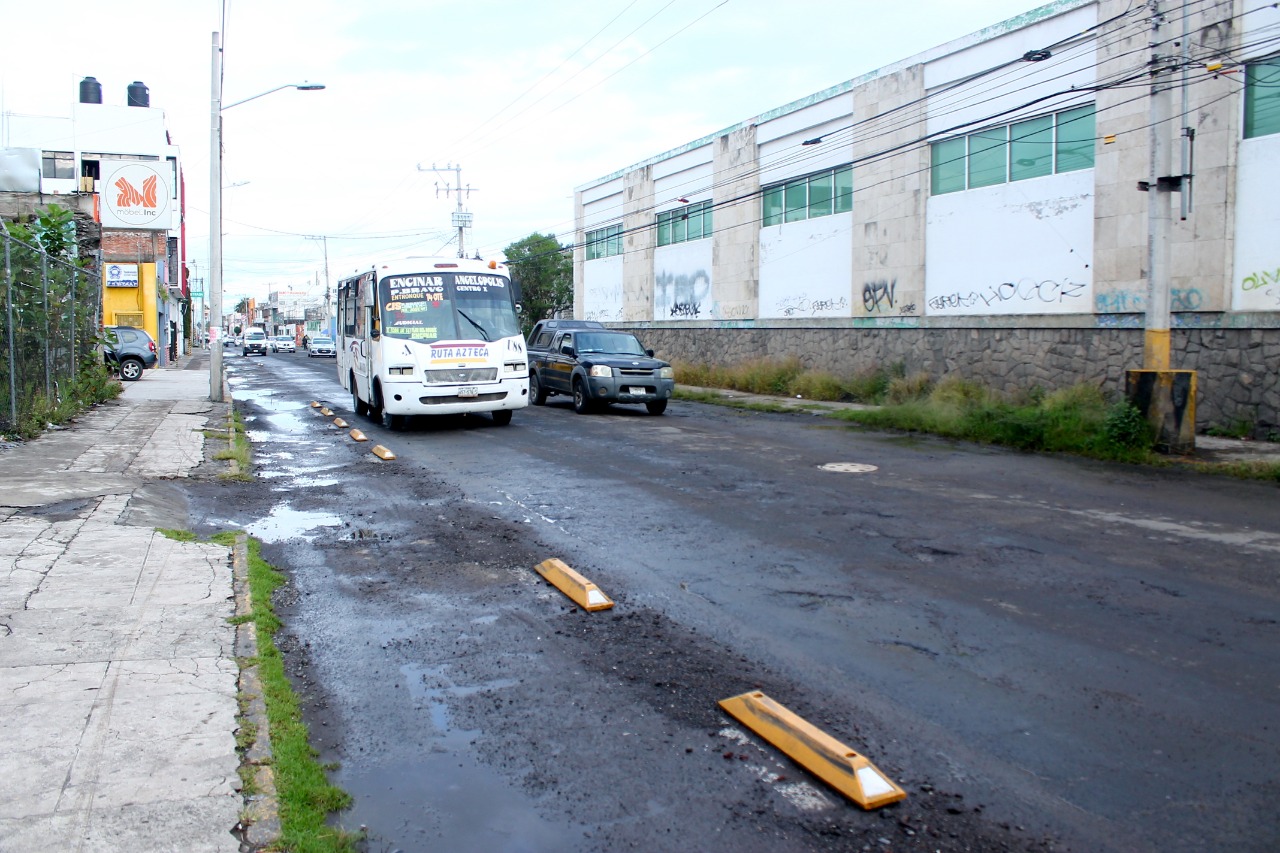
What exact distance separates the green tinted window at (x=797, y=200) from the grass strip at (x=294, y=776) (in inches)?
991

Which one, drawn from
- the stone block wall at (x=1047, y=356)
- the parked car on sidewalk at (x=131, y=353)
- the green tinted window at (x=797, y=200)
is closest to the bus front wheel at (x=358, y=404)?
the stone block wall at (x=1047, y=356)

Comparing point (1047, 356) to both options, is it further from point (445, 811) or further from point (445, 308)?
point (445, 811)

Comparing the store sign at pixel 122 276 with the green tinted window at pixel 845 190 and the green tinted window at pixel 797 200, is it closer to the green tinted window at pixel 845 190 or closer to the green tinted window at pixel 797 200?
the green tinted window at pixel 797 200

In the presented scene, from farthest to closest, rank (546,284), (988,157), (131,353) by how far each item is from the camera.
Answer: (546,284) → (131,353) → (988,157)

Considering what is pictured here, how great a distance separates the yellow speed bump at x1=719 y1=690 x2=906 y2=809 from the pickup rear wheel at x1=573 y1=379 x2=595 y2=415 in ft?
52.4

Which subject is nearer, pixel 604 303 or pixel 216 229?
pixel 216 229

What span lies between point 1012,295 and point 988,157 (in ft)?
10.5

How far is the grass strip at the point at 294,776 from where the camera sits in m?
3.53

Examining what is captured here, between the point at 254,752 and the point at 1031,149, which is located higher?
the point at 1031,149

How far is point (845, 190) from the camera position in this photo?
88.8 feet

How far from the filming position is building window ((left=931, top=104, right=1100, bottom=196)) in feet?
64.7

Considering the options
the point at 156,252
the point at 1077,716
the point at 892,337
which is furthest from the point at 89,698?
the point at 156,252

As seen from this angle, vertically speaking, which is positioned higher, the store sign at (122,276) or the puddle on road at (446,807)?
the store sign at (122,276)

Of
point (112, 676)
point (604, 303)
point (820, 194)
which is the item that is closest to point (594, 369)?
point (820, 194)
